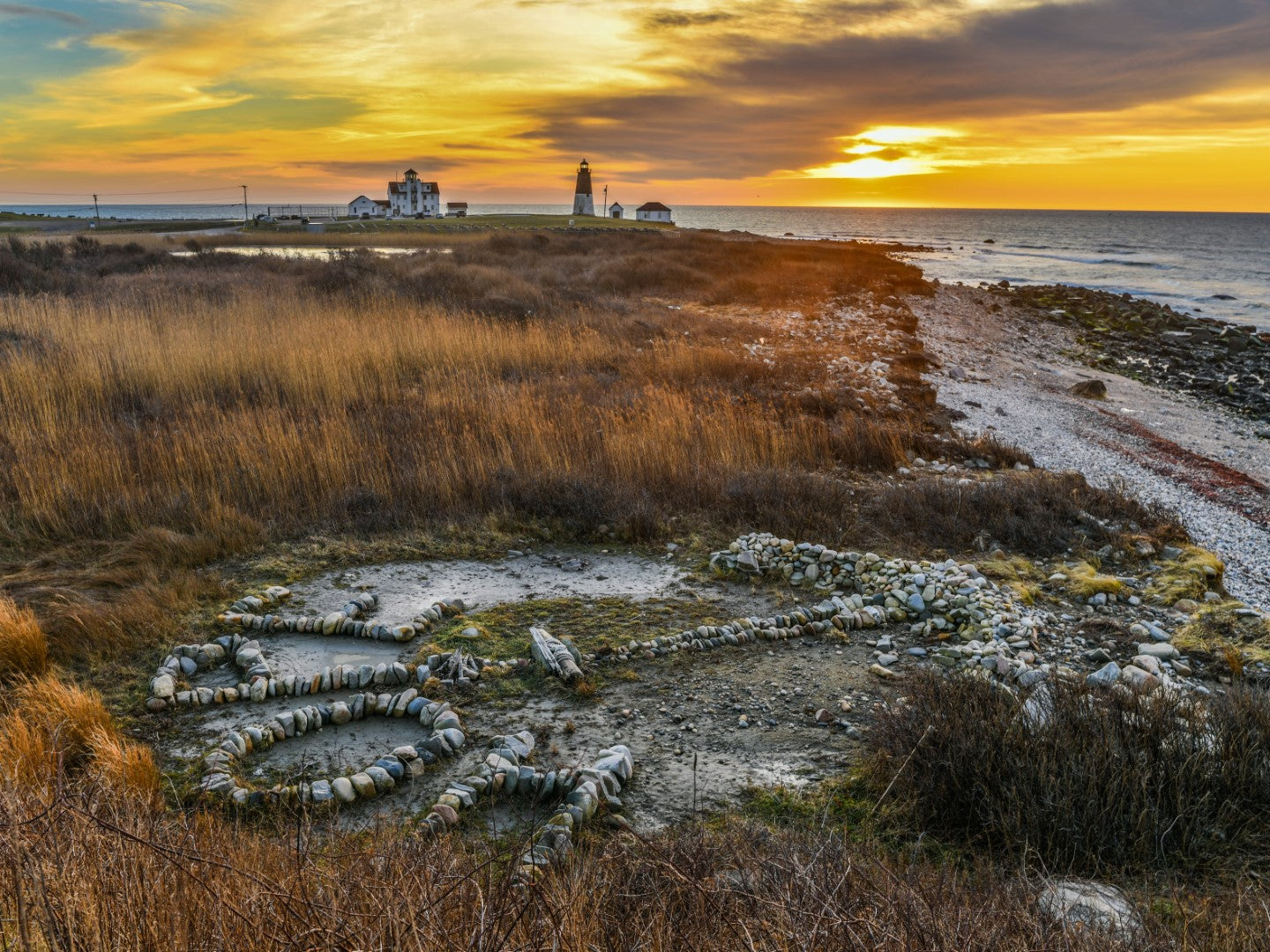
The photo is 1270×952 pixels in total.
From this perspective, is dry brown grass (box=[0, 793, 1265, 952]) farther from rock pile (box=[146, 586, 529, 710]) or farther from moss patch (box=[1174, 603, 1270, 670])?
moss patch (box=[1174, 603, 1270, 670])

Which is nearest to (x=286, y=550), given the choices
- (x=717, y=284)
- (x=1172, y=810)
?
(x=1172, y=810)

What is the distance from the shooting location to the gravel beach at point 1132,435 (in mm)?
10562

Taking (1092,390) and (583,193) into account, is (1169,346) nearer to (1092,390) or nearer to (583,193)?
(1092,390)

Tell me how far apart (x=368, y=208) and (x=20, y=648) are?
11271 cm

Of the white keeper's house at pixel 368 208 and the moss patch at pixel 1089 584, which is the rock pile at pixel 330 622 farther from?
the white keeper's house at pixel 368 208

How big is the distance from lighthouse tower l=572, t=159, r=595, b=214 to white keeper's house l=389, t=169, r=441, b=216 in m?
18.6

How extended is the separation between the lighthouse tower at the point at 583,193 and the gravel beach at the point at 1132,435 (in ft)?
267

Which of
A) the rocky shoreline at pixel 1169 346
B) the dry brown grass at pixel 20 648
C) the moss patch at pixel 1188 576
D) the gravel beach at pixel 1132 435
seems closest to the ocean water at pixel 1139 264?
the rocky shoreline at pixel 1169 346

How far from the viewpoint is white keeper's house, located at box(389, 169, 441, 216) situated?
99.3 meters

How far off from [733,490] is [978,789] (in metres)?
5.42

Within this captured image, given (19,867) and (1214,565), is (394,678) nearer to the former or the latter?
(19,867)

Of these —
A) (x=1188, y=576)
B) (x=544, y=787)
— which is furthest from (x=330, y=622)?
(x=1188, y=576)

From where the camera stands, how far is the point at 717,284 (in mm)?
29656

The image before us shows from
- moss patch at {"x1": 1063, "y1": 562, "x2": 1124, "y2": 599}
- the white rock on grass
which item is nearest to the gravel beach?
moss patch at {"x1": 1063, "y1": 562, "x2": 1124, "y2": 599}
